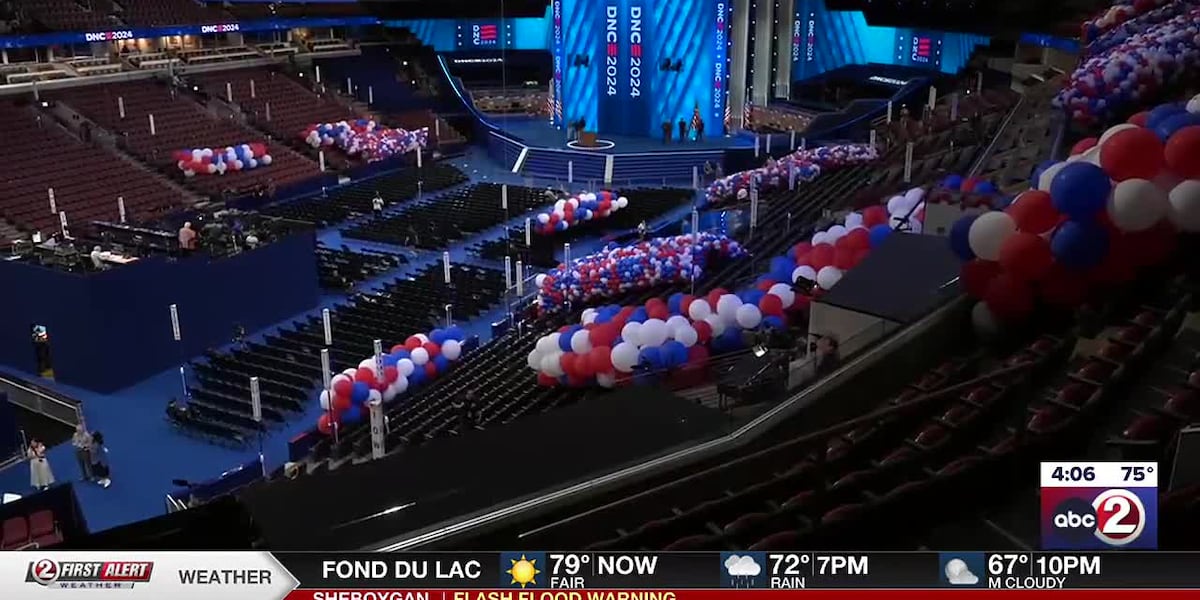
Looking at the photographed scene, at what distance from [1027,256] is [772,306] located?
314 centimetres

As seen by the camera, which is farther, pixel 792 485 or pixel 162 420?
pixel 162 420

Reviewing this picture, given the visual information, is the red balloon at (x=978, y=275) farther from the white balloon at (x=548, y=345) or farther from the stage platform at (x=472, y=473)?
the white balloon at (x=548, y=345)

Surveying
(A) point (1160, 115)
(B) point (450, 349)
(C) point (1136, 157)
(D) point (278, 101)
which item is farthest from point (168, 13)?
(C) point (1136, 157)

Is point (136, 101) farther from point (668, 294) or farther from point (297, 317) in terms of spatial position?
point (668, 294)

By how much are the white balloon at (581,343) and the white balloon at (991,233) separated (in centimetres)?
349

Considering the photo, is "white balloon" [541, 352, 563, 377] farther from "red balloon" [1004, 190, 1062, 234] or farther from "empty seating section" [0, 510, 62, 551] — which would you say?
"red balloon" [1004, 190, 1062, 234]

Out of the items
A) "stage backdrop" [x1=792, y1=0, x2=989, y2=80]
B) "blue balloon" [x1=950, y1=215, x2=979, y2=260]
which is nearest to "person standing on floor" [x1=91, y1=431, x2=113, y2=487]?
"blue balloon" [x1=950, y1=215, x2=979, y2=260]

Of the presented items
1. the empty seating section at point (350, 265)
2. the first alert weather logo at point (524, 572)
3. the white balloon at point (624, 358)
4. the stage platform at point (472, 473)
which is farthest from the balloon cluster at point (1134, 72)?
the empty seating section at point (350, 265)

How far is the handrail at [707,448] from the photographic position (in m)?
4.00

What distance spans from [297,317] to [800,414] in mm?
9514

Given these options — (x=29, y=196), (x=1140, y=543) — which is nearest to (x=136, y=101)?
(x=29, y=196)

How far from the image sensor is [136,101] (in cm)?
2086

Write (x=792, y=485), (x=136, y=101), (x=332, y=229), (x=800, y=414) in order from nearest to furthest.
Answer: (x=792, y=485)
(x=800, y=414)
(x=332, y=229)
(x=136, y=101)

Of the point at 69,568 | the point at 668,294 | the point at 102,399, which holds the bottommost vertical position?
the point at 102,399
